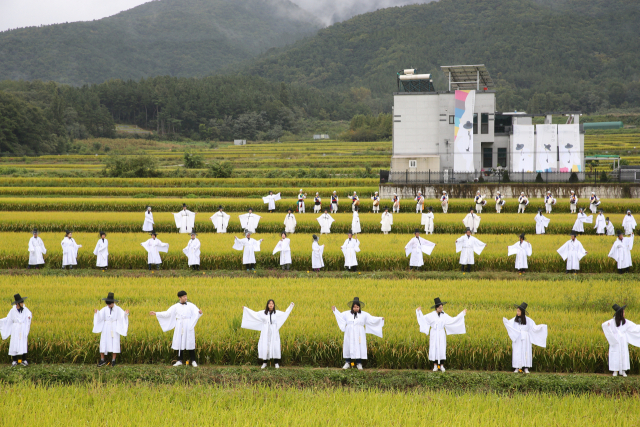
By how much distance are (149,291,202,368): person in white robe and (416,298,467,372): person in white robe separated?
4506 millimetres

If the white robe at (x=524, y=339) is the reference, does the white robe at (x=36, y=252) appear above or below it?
above

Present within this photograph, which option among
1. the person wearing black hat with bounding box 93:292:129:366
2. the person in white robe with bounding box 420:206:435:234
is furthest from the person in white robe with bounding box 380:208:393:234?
the person wearing black hat with bounding box 93:292:129:366

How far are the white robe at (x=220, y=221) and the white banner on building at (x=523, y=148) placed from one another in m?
26.9

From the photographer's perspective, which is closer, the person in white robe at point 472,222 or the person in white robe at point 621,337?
the person in white robe at point 621,337

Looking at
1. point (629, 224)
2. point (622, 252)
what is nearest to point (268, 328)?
point (622, 252)

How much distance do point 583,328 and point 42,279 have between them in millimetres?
15548

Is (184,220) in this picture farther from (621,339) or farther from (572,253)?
(621,339)

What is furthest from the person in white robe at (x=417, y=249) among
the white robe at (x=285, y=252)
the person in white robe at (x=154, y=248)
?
the person in white robe at (x=154, y=248)

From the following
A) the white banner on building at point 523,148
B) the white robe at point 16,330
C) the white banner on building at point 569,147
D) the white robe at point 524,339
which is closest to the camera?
the white robe at point 524,339

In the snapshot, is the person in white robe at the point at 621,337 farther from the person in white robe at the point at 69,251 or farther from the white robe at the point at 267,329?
the person in white robe at the point at 69,251

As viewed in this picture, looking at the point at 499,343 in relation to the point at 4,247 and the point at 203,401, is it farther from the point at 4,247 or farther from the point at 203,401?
the point at 4,247

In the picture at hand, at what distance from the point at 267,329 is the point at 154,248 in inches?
409

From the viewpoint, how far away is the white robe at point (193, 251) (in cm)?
1909

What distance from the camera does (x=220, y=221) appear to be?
1043 inches
